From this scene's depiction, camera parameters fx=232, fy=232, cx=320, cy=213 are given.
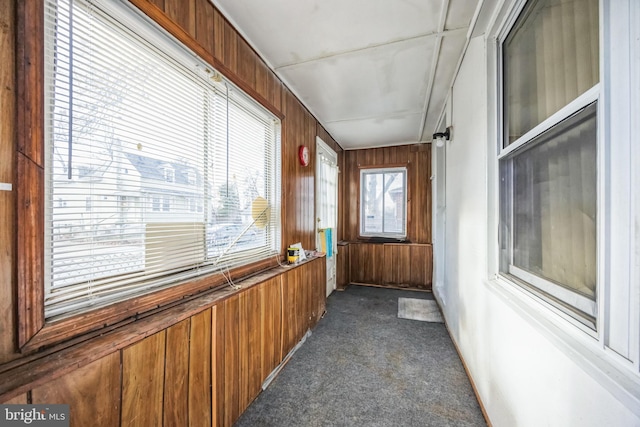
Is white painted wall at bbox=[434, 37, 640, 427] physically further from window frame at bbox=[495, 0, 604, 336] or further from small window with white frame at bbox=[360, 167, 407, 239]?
small window with white frame at bbox=[360, 167, 407, 239]

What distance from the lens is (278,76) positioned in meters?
2.26

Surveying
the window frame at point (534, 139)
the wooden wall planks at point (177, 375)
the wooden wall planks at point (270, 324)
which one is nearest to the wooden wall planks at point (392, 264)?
the wooden wall planks at point (270, 324)

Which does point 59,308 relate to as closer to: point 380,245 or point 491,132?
point 491,132

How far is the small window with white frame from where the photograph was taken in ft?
14.9

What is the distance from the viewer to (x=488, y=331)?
145cm

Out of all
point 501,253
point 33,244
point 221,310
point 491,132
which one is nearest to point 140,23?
point 33,244

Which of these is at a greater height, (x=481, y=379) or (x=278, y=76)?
(x=278, y=76)

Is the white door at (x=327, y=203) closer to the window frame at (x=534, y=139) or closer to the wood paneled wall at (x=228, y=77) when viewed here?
the wood paneled wall at (x=228, y=77)

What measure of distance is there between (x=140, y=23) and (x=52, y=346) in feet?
4.47

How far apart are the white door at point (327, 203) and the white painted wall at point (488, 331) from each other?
1.66m

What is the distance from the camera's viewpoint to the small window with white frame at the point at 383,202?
4527mm

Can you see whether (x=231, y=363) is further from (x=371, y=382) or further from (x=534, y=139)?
(x=534, y=139)
